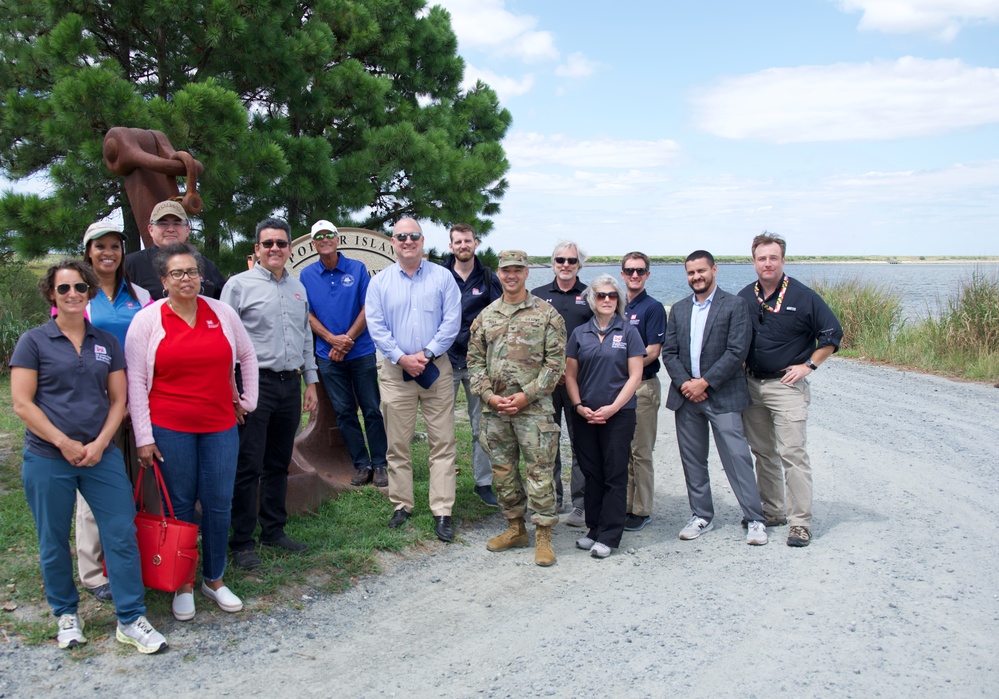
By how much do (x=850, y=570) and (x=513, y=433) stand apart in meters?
2.15

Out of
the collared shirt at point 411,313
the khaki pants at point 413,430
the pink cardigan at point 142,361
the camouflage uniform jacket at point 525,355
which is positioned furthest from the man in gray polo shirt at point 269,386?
the camouflage uniform jacket at point 525,355

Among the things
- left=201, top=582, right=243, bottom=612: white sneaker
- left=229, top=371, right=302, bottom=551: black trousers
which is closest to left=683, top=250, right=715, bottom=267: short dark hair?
left=229, top=371, right=302, bottom=551: black trousers

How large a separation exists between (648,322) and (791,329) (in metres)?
0.95

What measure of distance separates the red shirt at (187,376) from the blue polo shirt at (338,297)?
201 centimetres

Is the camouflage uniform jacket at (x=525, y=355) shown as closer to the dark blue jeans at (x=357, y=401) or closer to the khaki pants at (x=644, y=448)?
the khaki pants at (x=644, y=448)

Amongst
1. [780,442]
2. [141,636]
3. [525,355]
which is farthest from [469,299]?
[141,636]

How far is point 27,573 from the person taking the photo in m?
4.38

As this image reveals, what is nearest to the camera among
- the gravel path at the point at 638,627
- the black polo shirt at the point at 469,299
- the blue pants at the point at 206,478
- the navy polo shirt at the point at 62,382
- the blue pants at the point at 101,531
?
the gravel path at the point at 638,627

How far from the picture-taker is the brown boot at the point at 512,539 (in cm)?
510

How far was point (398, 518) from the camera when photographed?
212 inches

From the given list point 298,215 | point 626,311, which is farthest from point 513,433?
point 298,215

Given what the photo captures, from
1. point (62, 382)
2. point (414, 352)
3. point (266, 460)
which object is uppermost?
point (62, 382)

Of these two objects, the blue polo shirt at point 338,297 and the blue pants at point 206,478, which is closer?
the blue pants at point 206,478

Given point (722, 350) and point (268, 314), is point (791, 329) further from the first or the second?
point (268, 314)
